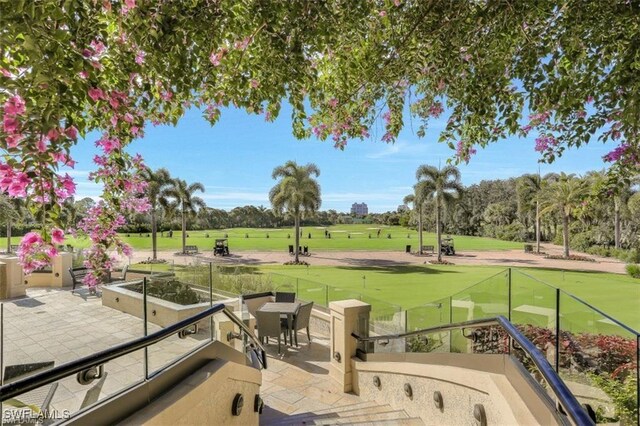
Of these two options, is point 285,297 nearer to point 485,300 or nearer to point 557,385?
point 485,300

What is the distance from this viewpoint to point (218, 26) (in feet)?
8.71

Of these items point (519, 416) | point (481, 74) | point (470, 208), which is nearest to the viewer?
point (519, 416)

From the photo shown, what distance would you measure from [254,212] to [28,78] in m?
83.9

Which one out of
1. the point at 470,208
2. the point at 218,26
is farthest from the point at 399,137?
the point at 470,208

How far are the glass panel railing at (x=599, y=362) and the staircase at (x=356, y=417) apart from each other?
179 cm

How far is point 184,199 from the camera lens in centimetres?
3378

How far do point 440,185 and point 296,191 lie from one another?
479 inches

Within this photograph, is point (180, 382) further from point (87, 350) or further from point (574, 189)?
point (574, 189)

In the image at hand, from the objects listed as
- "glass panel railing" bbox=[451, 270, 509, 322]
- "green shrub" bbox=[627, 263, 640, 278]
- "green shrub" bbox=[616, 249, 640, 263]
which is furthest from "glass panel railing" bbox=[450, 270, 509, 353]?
"green shrub" bbox=[616, 249, 640, 263]

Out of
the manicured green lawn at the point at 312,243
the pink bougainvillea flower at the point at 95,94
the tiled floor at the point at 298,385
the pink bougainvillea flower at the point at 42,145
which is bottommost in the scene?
the manicured green lawn at the point at 312,243

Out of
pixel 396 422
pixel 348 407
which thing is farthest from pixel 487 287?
pixel 348 407

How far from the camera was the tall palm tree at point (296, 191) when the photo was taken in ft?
92.2

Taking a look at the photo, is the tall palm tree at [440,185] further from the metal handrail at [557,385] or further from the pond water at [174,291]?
the metal handrail at [557,385]

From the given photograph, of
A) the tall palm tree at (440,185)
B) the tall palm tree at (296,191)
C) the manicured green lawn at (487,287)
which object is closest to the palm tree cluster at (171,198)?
the tall palm tree at (296,191)
